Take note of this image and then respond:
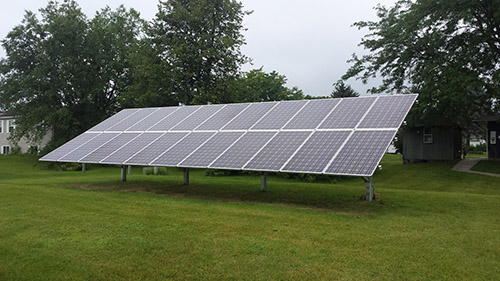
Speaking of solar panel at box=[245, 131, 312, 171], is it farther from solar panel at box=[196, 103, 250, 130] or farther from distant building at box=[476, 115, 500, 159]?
distant building at box=[476, 115, 500, 159]

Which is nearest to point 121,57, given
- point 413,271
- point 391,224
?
point 391,224

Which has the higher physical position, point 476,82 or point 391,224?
point 476,82

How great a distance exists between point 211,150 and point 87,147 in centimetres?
717

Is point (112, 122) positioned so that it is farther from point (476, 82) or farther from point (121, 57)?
point (121, 57)

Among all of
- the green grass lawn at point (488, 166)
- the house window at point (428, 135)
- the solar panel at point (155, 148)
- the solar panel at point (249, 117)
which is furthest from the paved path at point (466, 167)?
the solar panel at point (155, 148)

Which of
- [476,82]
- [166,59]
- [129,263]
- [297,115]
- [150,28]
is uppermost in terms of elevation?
[150,28]

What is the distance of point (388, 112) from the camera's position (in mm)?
14711

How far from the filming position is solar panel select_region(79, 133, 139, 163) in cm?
1762

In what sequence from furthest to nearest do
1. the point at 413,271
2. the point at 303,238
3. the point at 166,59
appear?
the point at 166,59
the point at 303,238
the point at 413,271

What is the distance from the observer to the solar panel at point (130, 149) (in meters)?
16.9

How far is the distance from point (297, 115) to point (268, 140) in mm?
2245

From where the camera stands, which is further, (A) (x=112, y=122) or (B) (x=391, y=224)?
(A) (x=112, y=122)

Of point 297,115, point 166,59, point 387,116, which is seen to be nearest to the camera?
point 387,116

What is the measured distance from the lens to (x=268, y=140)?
15391mm
